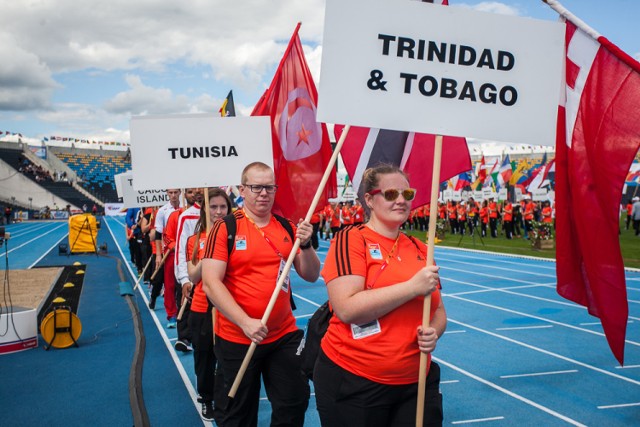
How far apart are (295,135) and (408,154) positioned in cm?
135

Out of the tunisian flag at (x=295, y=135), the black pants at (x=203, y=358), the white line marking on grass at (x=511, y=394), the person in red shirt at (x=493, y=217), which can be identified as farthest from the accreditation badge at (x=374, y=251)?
the person in red shirt at (x=493, y=217)

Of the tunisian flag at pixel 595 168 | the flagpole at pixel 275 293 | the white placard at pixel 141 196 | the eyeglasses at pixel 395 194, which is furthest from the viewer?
the white placard at pixel 141 196

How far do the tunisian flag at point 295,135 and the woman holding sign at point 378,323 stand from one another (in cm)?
279

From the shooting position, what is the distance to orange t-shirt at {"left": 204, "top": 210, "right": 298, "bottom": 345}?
371 centimetres

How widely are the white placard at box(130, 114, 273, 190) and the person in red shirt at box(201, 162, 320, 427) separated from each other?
3.24ft

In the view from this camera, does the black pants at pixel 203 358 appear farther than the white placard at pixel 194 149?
Yes

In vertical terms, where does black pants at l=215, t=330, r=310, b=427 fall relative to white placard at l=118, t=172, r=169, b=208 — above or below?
below

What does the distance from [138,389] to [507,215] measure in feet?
77.2

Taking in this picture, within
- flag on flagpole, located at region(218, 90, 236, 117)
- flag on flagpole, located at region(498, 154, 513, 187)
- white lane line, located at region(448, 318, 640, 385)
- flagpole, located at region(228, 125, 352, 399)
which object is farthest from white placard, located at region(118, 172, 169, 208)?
flag on flagpole, located at region(498, 154, 513, 187)

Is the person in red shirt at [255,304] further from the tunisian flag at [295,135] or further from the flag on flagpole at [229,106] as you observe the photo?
the flag on flagpole at [229,106]

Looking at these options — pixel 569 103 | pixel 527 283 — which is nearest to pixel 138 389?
pixel 569 103

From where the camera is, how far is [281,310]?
12.5 feet

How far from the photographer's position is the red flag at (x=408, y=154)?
4711 millimetres

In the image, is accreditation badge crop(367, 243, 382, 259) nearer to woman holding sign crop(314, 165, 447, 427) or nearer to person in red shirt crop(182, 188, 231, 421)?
woman holding sign crop(314, 165, 447, 427)
